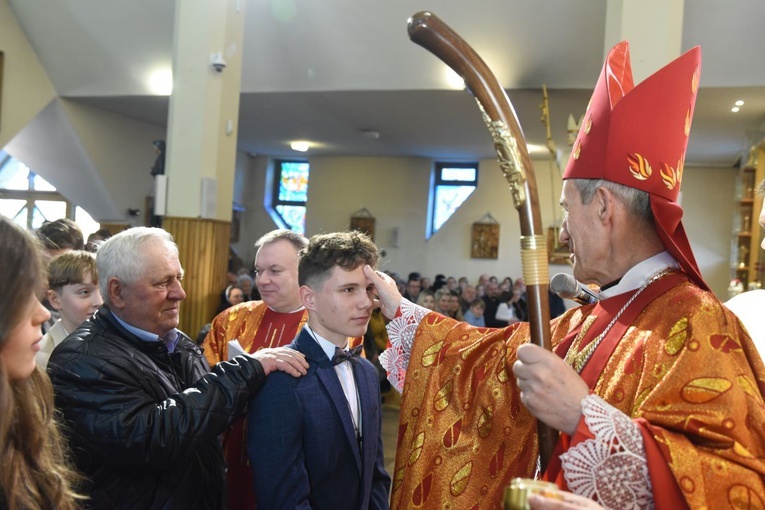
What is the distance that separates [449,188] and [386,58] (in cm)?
666

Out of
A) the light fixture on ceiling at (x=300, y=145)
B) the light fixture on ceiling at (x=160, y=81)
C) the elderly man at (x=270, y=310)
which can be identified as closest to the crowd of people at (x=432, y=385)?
the elderly man at (x=270, y=310)

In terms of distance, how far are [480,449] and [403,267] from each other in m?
13.2

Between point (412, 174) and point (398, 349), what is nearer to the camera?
point (398, 349)

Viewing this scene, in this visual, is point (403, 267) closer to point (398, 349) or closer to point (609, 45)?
point (609, 45)

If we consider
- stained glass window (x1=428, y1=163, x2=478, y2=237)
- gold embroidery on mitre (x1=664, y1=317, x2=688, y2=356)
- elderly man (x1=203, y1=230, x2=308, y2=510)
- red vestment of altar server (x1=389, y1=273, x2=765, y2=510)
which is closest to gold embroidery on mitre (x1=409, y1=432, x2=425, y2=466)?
red vestment of altar server (x1=389, y1=273, x2=765, y2=510)

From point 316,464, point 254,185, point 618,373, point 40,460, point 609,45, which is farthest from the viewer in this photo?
point 254,185

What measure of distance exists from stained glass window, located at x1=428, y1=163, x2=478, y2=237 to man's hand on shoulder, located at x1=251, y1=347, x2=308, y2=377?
1296cm

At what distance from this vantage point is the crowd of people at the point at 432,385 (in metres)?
1.20

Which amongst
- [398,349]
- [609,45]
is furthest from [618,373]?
[609,45]

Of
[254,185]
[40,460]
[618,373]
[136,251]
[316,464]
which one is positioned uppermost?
[254,185]

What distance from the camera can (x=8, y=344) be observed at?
1.08m

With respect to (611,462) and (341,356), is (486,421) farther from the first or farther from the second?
(611,462)

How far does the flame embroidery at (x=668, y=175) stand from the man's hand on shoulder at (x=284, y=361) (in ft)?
3.33

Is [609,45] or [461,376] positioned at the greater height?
[609,45]
